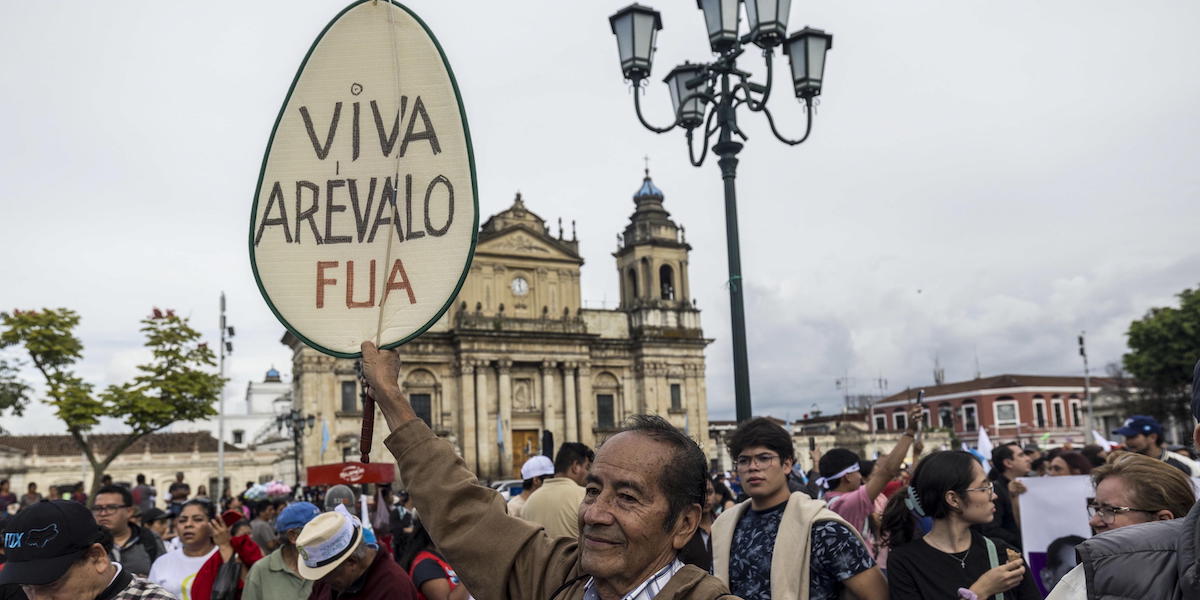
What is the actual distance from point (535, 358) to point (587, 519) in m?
40.6

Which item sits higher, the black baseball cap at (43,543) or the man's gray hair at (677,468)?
the man's gray hair at (677,468)

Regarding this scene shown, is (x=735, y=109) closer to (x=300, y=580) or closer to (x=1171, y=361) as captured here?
(x=300, y=580)

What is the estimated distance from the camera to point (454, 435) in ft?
132

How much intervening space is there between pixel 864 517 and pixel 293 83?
12.2 feet

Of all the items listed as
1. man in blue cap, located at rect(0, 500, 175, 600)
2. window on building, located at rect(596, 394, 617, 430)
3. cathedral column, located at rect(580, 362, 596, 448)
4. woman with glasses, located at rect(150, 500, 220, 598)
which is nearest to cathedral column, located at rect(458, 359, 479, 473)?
cathedral column, located at rect(580, 362, 596, 448)

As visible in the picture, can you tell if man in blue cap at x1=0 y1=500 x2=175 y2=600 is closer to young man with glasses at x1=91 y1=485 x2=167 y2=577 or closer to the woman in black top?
the woman in black top

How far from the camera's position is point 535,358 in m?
42.5

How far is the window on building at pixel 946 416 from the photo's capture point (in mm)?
62353

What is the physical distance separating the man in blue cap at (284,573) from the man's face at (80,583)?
1787 millimetres

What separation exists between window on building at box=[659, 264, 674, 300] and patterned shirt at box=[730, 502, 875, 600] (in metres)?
43.4

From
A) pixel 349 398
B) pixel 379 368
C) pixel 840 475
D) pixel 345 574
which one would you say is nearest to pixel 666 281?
pixel 349 398

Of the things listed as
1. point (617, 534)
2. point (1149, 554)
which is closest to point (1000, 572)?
point (1149, 554)

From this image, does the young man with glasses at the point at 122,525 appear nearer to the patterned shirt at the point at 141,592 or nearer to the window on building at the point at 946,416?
the patterned shirt at the point at 141,592

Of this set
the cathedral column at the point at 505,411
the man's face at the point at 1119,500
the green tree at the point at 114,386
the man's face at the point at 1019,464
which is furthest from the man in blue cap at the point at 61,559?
the cathedral column at the point at 505,411
